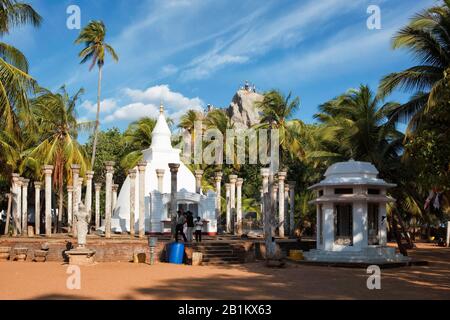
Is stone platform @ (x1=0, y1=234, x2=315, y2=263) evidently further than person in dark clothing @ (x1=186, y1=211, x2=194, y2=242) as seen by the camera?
No

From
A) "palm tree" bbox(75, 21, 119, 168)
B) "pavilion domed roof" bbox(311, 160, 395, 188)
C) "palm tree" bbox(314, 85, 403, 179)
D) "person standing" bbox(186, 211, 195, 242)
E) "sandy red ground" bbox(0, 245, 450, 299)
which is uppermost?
"palm tree" bbox(75, 21, 119, 168)

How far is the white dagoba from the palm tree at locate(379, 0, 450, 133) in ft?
41.8

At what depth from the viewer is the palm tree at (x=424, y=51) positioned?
60.7ft

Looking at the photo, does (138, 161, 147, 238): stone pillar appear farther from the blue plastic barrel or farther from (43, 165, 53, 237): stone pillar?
the blue plastic barrel

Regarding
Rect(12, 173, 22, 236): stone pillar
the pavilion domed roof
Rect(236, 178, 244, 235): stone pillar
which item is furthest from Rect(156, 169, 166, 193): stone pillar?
the pavilion domed roof

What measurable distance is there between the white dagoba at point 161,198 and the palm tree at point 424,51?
12733 millimetres

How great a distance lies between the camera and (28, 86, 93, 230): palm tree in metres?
30.4

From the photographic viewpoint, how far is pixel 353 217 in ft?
66.0

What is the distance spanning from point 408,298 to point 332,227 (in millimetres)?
9136

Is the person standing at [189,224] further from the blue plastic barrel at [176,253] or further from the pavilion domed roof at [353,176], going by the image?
the pavilion domed roof at [353,176]

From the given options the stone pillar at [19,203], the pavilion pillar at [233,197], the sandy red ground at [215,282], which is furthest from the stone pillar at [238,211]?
the stone pillar at [19,203]

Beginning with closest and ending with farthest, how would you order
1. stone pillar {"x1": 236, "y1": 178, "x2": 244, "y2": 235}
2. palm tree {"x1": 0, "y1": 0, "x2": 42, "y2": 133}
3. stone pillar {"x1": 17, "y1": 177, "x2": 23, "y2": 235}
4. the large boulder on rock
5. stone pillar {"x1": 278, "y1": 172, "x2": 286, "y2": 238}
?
1. palm tree {"x1": 0, "y1": 0, "x2": 42, "y2": 133}
2. stone pillar {"x1": 278, "y1": 172, "x2": 286, "y2": 238}
3. stone pillar {"x1": 17, "y1": 177, "x2": 23, "y2": 235}
4. stone pillar {"x1": 236, "y1": 178, "x2": 244, "y2": 235}
5. the large boulder on rock

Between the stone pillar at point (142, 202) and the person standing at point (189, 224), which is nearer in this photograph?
the person standing at point (189, 224)
